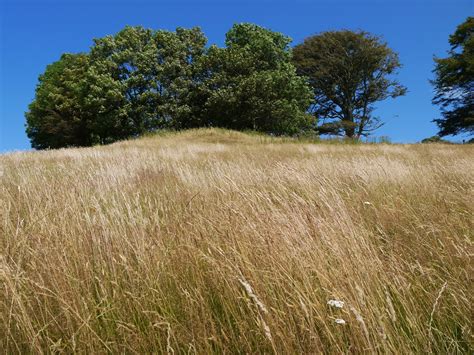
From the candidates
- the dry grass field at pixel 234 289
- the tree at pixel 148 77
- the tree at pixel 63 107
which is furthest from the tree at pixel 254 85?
the dry grass field at pixel 234 289

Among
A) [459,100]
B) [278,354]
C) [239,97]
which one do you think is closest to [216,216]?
[278,354]

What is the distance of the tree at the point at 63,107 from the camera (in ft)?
121

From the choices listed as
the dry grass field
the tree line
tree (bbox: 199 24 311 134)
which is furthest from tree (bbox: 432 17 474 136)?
the dry grass field

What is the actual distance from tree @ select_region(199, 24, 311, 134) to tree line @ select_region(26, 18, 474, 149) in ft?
0.32

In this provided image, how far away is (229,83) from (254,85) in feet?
9.95

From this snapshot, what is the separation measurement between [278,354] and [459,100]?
38.7 m

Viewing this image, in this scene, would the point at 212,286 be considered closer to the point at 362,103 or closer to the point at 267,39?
the point at 267,39

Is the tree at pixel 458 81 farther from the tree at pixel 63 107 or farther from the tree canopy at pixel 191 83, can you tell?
the tree at pixel 63 107

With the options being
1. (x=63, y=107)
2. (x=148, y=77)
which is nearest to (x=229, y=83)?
(x=148, y=77)

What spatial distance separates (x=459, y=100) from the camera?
31.7 m

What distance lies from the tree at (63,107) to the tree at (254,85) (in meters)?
14.4

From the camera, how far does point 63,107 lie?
36750 mm

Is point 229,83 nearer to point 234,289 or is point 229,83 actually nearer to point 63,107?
point 63,107

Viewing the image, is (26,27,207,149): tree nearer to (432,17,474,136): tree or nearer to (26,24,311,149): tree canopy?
(26,24,311,149): tree canopy
